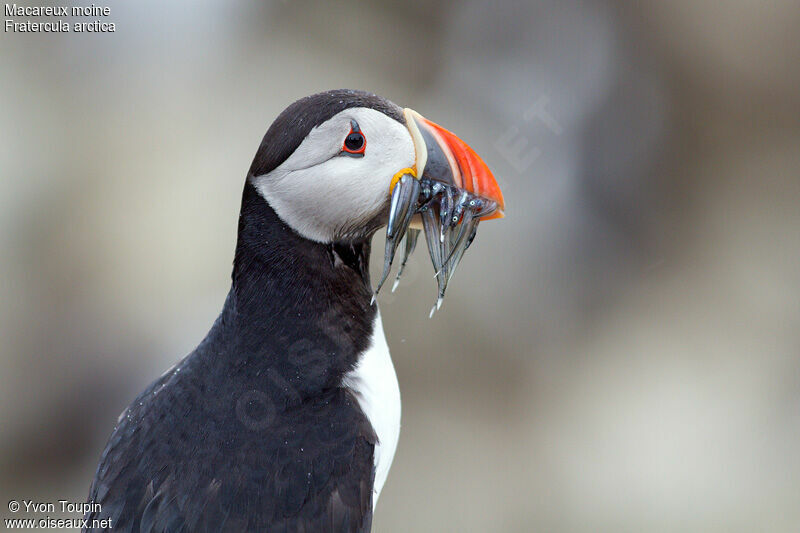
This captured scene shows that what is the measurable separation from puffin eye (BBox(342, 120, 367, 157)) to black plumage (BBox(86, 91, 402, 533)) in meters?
0.04

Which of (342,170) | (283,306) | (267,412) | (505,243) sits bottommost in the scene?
(505,243)

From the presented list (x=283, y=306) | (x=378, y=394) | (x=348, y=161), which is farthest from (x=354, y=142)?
(x=378, y=394)

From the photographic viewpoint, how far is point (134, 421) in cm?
131

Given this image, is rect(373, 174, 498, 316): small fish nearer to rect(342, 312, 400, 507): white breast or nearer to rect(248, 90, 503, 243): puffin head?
rect(248, 90, 503, 243): puffin head

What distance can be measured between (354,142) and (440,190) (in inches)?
6.5

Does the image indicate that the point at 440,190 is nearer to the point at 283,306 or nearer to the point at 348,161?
the point at 348,161

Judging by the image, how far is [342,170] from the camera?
119 cm

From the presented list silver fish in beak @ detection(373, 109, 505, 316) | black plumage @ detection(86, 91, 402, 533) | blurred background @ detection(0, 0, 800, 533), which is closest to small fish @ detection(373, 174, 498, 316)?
silver fish in beak @ detection(373, 109, 505, 316)

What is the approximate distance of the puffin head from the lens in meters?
1.18

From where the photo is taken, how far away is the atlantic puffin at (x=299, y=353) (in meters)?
1.17

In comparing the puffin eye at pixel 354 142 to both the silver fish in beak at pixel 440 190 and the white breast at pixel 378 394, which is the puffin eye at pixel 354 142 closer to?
the silver fish in beak at pixel 440 190

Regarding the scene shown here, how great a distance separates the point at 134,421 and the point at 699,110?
3.19 m

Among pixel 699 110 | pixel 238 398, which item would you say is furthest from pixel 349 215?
pixel 699 110

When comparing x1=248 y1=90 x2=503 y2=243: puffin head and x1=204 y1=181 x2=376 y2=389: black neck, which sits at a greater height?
x1=248 y1=90 x2=503 y2=243: puffin head
